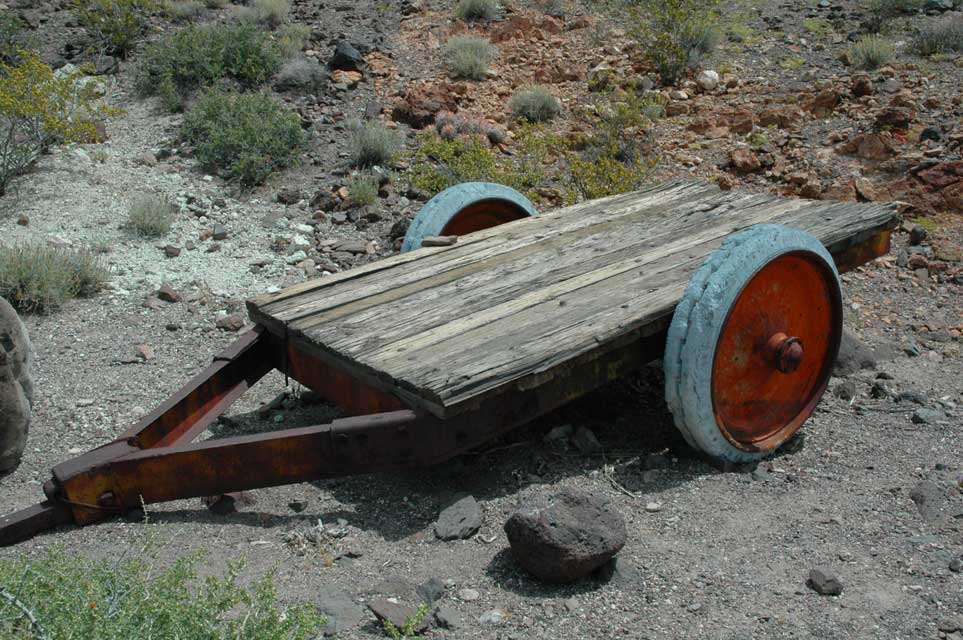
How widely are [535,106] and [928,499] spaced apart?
6.42 metres

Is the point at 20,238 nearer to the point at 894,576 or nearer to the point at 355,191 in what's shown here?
the point at 355,191

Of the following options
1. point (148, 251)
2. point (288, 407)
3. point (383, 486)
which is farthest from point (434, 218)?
point (148, 251)

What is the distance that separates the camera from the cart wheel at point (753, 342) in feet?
10.7

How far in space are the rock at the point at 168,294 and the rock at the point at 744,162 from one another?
4832 mm

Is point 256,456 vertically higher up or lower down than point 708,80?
lower down

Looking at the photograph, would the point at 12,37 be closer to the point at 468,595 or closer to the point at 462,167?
the point at 462,167

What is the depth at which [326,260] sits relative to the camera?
6.21 metres

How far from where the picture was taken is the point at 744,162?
7746 mm

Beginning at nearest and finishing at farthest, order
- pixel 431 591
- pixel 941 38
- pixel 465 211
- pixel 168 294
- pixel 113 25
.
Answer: pixel 431 591 → pixel 465 211 → pixel 168 294 → pixel 941 38 → pixel 113 25

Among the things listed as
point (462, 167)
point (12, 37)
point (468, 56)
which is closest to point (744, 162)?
point (462, 167)

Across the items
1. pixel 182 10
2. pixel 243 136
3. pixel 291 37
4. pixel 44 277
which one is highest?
pixel 182 10

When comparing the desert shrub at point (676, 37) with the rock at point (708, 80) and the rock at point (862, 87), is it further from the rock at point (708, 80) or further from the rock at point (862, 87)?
the rock at point (862, 87)

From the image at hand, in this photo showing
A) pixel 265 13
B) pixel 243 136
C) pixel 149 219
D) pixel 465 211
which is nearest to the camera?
pixel 465 211

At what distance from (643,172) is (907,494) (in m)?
4.75
